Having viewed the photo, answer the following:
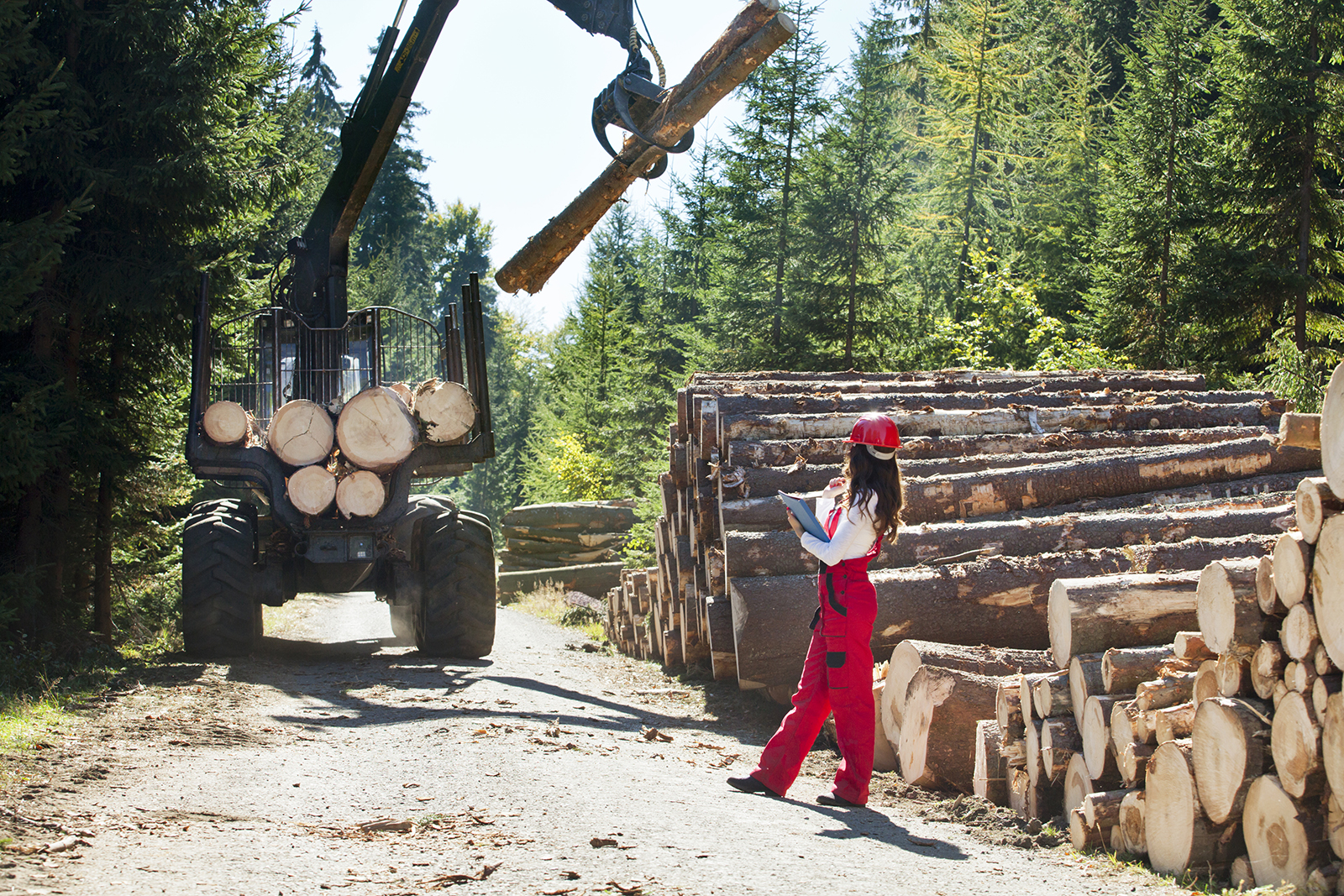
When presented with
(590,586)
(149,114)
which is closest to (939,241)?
(590,586)

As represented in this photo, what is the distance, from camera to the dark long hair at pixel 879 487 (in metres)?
5.10

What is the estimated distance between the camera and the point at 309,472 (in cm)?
887

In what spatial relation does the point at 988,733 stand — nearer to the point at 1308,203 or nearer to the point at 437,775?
the point at 437,775

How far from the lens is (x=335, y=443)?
893 centimetres

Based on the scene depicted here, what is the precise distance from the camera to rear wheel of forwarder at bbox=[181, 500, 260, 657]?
8.55m

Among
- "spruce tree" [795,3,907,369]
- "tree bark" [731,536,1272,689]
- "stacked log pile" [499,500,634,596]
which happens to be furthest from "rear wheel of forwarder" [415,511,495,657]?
"stacked log pile" [499,500,634,596]

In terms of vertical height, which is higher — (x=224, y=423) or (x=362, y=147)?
(x=362, y=147)

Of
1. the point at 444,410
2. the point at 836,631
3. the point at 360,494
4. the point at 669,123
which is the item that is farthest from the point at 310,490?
the point at 836,631

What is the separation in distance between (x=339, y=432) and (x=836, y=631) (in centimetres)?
519

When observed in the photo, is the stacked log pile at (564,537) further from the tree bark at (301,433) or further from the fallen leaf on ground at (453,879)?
the fallen leaf on ground at (453,879)

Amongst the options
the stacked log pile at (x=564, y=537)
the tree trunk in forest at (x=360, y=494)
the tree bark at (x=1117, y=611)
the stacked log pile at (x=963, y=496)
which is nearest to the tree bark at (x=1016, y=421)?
the stacked log pile at (x=963, y=496)

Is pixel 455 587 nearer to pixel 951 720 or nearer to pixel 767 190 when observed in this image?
pixel 951 720

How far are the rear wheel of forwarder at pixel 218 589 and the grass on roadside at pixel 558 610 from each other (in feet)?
19.3

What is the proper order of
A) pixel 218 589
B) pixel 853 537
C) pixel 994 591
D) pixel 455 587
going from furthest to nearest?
pixel 455 587, pixel 218 589, pixel 994 591, pixel 853 537
